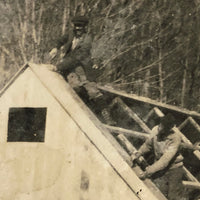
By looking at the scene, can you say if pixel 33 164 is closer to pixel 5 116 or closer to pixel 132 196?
pixel 5 116

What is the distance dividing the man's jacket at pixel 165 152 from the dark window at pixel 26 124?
130 cm

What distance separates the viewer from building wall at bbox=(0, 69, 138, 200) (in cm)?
534

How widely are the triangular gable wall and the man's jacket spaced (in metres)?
0.50

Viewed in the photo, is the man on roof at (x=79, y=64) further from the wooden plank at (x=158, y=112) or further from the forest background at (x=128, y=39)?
the forest background at (x=128, y=39)

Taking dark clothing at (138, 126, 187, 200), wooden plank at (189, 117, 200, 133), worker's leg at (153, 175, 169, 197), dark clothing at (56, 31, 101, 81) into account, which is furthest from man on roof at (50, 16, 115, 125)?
wooden plank at (189, 117, 200, 133)

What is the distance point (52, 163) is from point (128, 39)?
3.45 m

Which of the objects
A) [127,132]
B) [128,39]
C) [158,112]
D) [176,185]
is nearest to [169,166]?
[176,185]

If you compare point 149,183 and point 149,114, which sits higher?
point 149,114

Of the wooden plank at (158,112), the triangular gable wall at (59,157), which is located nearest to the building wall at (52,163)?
the triangular gable wall at (59,157)

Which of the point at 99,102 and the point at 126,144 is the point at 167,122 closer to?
the point at 126,144

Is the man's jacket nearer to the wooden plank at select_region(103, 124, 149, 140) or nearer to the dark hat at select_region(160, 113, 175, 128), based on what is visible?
the dark hat at select_region(160, 113, 175, 128)

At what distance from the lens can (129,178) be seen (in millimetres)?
5227

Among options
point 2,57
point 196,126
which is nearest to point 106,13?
point 2,57

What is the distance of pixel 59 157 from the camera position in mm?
5594
